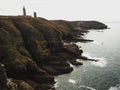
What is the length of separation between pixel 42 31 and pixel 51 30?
19.5 feet

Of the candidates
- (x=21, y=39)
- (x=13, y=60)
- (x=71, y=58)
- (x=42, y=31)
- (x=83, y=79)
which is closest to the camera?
(x=13, y=60)

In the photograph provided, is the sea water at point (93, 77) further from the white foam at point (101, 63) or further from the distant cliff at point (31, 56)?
the distant cliff at point (31, 56)

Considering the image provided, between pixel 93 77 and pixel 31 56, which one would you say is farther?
pixel 31 56

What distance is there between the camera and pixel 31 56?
83125 mm

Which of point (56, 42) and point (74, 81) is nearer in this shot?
point (74, 81)

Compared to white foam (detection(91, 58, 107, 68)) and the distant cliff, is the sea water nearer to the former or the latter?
white foam (detection(91, 58, 107, 68))

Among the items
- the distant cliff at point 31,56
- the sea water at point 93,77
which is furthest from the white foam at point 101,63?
the distant cliff at point 31,56

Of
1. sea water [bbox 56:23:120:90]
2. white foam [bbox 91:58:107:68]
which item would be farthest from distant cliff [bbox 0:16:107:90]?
white foam [bbox 91:58:107:68]

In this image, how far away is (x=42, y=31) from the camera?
105188 millimetres

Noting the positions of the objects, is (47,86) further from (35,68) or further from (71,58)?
(71,58)

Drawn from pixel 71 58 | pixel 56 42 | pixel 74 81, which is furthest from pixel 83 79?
pixel 56 42

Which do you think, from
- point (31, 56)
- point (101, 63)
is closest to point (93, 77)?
point (101, 63)

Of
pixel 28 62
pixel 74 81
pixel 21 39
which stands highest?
pixel 21 39

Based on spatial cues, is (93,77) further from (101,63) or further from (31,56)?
(31,56)
